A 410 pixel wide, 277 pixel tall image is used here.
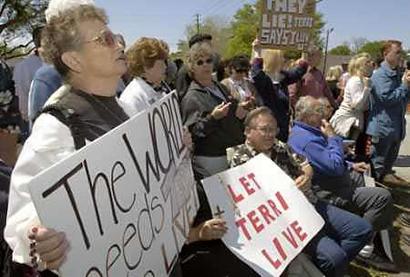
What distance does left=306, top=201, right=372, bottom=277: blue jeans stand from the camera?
320 centimetres

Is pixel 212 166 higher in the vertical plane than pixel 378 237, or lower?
higher

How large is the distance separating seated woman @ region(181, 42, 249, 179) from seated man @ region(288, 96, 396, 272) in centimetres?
47

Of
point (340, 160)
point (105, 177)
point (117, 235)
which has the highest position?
point (105, 177)

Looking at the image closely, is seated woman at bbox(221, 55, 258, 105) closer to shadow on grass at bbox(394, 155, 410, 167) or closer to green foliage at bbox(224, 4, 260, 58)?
shadow on grass at bbox(394, 155, 410, 167)

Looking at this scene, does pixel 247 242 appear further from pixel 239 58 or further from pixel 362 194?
pixel 239 58

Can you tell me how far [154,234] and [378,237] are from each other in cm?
304

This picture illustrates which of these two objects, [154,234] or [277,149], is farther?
[277,149]

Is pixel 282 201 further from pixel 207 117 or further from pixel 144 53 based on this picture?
pixel 144 53

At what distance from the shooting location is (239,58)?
564cm

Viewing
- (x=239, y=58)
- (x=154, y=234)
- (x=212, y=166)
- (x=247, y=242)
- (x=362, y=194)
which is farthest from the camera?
(x=239, y=58)

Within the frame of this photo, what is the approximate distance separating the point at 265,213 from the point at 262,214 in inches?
0.9

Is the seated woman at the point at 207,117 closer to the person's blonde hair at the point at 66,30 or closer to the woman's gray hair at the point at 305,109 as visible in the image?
the woman's gray hair at the point at 305,109

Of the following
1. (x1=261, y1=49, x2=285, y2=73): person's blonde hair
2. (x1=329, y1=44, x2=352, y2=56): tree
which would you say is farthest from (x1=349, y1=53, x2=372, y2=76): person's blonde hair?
(x1=329, y1=44, x2=352, y2=56): tree

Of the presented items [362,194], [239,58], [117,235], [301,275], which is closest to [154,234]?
[117,235]
